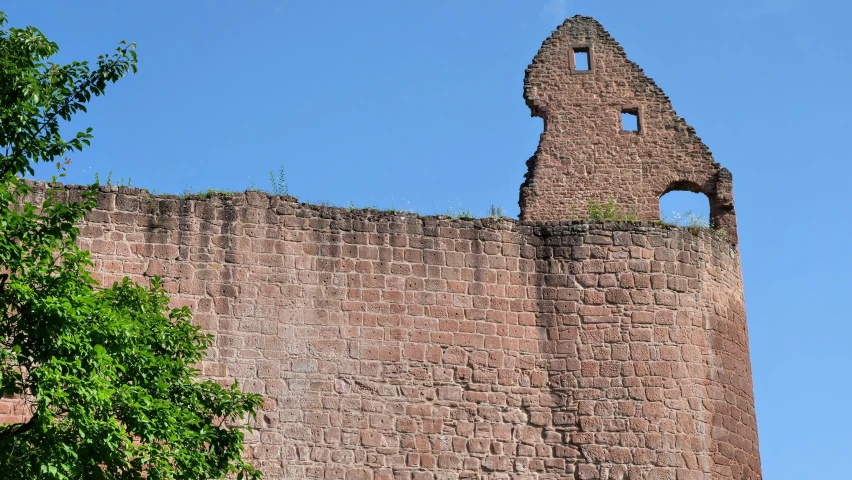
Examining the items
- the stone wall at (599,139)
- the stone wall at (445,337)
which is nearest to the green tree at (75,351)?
the stone wall at (445,337)

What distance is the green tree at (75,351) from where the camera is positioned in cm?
1030

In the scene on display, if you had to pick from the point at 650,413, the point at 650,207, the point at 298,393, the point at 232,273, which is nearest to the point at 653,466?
the point at 650,413

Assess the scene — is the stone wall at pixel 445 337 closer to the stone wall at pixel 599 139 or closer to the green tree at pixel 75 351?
the green tree at pixel 75 351

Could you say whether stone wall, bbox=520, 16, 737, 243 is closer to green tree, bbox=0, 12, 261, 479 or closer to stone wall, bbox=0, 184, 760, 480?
stone wall, bbox=0, 184, 760, 480

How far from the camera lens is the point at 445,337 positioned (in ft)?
46.3

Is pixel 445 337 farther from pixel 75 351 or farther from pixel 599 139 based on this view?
pixel 599 139

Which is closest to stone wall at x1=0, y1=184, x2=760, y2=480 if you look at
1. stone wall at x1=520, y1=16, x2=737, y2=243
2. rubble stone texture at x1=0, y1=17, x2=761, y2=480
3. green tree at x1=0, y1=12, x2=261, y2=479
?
rubble stone texture at x1=0, y1=17, x2=761, y2=480

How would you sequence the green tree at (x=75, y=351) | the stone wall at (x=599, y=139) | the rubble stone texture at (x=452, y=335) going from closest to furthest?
the green tree at (x=75, y=351) < the rubble stone texture at (x=452, y=335) < the stone wall at (x=599, y=139)

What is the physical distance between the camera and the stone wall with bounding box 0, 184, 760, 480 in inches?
535

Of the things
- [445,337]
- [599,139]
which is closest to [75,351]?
[445,337]

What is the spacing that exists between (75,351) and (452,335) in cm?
468

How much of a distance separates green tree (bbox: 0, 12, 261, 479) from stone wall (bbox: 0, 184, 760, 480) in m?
1.43

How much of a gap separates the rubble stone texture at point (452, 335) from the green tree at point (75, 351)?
56.8 inches

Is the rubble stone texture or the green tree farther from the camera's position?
the rubble stone texture
